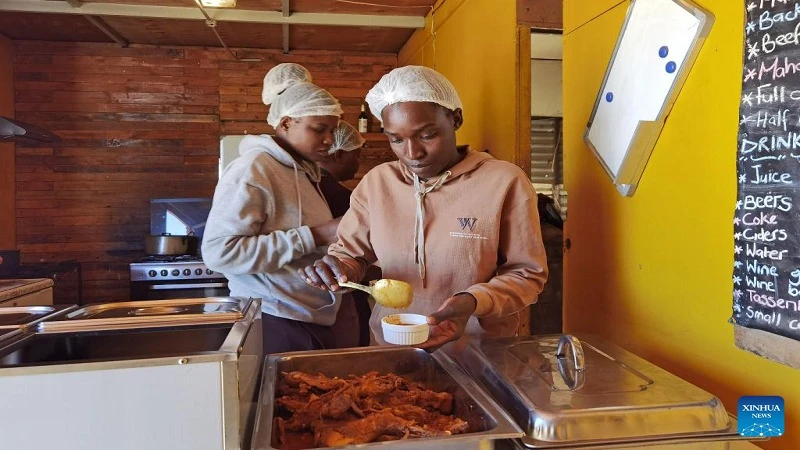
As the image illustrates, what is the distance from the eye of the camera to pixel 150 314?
43.8 inches

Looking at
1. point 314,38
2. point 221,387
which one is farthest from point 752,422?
point 314,38

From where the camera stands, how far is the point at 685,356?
1492 mm

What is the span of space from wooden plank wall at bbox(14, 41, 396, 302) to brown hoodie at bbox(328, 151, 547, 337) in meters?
4.19

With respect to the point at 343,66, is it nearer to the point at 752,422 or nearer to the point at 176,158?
the point at 176,158

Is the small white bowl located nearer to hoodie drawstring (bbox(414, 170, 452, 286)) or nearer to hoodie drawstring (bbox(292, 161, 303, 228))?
hoodie drawstring (bbox(414, 170, 452, 286))

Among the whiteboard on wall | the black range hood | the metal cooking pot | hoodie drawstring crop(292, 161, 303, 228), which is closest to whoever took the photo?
the whiteboard on wall

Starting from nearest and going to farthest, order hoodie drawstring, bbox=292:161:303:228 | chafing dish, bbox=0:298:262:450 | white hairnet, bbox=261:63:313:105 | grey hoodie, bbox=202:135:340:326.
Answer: chafing dish, bbox=0:298:262:450 → grey hoodie, bbox=202:135:340:326 → hoodie drawstring, bbox=292:161:303:228 → white hairnet, bbox=261:63:313:105

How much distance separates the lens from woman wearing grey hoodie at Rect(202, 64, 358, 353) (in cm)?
182

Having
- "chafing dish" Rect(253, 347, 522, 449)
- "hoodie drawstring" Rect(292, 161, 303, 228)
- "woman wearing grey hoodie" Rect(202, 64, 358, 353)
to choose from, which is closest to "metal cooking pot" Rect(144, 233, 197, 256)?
"woman wearing grey hoodie" Rect(202, 64, 358, 353)

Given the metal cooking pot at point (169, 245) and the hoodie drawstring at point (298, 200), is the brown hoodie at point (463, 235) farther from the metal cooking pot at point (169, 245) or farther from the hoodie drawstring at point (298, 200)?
the metal cooking pot at point (169, 245)

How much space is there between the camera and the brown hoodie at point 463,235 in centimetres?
151

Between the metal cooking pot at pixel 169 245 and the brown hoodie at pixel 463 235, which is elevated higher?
the brown hoodie at pixel 463 235

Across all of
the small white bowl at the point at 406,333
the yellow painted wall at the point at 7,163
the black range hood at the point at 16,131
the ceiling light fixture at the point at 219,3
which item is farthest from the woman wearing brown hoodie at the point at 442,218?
the yellow painted wall at the point at 7,163

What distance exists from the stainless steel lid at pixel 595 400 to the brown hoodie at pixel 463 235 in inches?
11.1
